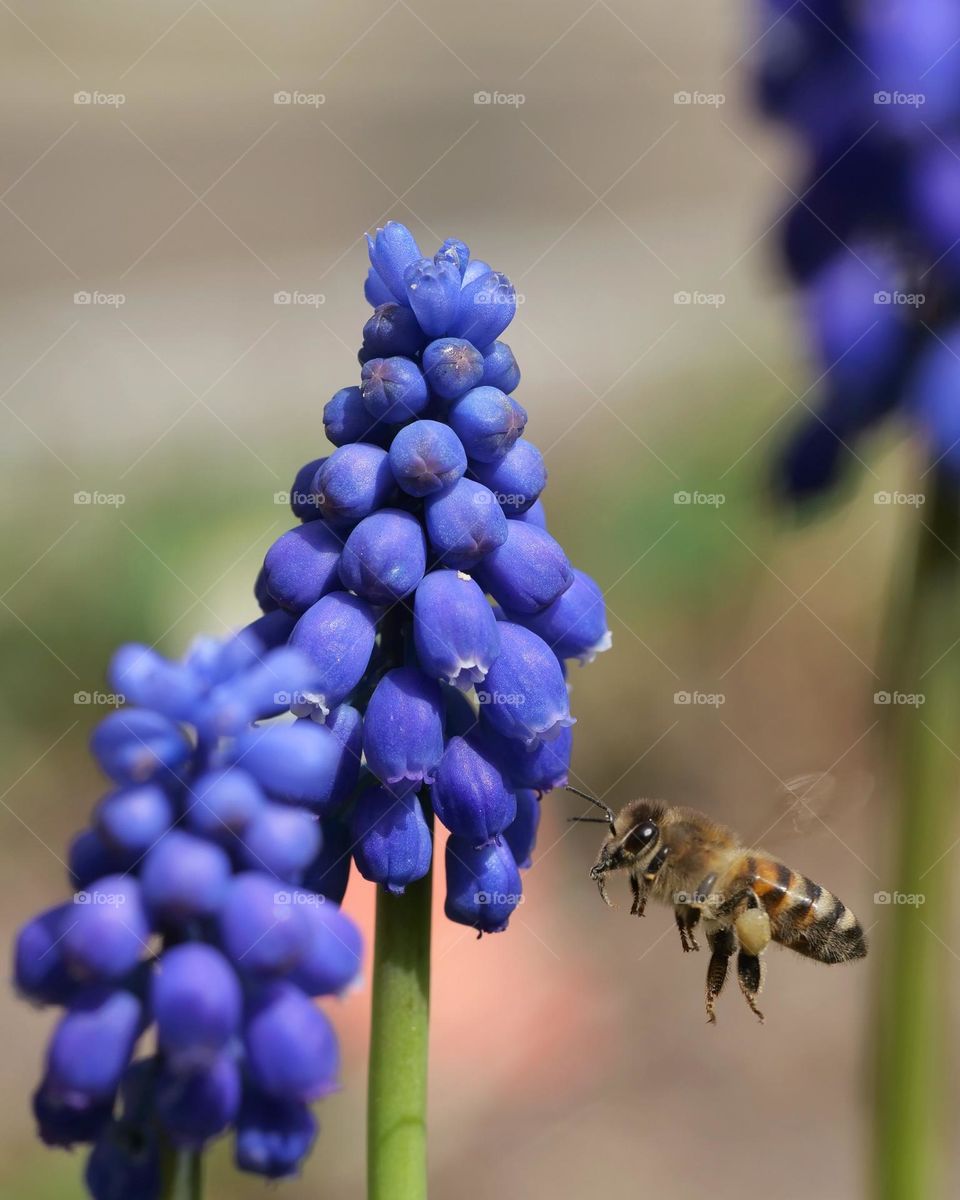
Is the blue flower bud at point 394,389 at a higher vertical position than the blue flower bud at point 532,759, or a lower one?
higher

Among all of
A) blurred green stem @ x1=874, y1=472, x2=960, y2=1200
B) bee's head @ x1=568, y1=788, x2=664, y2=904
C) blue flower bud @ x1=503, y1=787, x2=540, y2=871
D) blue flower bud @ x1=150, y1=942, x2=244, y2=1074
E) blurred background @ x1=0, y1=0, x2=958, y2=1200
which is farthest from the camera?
blurred background @ x1=0, y1=0, x2=958, y2=1200

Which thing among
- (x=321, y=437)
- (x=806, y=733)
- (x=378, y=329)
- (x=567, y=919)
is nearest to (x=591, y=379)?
(x=321, y=437)

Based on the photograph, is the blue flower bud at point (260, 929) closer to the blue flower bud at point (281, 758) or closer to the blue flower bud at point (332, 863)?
the blue flower bud at point (281, 758)

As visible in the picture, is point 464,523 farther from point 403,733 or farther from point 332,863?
point 332,863

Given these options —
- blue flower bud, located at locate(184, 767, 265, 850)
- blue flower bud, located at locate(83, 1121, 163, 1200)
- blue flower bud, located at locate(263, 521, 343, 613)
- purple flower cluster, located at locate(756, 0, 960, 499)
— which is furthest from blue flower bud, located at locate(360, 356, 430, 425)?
purple flower cluster, located at locate(756, 0, 960, 499)

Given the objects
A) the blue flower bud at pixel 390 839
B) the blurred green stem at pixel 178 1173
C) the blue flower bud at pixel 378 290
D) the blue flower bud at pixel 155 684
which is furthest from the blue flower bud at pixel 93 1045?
the blue flower bud at pixel 378 290

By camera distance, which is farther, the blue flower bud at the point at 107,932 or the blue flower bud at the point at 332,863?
the blue flower bud at the point at 332,863

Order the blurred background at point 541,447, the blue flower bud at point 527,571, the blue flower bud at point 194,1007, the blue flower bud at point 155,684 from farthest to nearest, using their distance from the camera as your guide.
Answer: the blurred background at point 541,447, the blue flower bud at point 527,571, the blue flower bud at point 155,684, the blue flower bud at point 194,1007

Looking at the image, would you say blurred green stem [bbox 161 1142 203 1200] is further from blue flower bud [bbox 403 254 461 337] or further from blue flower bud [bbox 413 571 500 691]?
blue flower bud [bbox 403 254 461 337]
